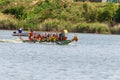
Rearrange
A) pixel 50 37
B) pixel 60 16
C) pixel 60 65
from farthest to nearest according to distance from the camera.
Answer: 1. pixel 60 16
2. pixel 50 37
3. pixel 60 65


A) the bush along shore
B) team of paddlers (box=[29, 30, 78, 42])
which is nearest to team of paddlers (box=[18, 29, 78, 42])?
team of paddlers (box=[29, 30, 78, 42])

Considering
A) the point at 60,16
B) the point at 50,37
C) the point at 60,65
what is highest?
the point at 60,16

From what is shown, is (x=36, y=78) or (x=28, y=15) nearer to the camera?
(x=36, y=78)

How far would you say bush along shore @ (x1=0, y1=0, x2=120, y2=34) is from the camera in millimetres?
97438

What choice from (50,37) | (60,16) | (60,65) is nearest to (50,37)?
(50,37)

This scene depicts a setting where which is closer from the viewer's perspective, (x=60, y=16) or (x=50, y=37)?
(x=50, y=37)

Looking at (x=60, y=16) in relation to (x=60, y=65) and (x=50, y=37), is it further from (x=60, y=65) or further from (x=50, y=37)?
(x=60, y=65)

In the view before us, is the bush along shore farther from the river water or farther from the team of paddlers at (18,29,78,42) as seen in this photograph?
the river water

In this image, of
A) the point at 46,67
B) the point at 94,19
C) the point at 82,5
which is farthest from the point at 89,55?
the point at 82,5

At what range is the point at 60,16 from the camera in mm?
108250

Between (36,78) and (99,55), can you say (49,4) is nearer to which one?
(99,55)

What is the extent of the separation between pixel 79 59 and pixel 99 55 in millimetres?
5460

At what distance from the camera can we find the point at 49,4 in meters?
118

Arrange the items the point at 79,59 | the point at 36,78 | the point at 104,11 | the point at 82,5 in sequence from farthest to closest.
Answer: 1. the point at 82,5
2. the point at 104,11
3. the point at 79,59
4. the point at 36,78
